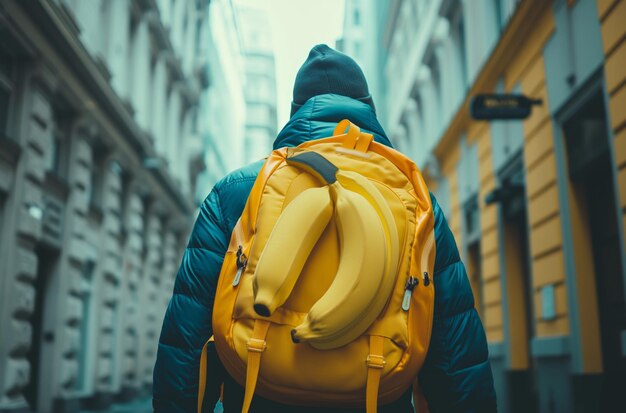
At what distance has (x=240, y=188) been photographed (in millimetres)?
1915

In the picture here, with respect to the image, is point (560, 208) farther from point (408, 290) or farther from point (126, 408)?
point (126, 408)

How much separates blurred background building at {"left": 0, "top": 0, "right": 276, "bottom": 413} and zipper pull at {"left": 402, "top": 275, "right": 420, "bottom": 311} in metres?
7.76

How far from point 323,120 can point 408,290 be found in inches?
23.6

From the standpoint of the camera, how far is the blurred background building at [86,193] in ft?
29.2

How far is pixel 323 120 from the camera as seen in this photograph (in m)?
2.01

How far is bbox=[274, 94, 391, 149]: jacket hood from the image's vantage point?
6.50 ft

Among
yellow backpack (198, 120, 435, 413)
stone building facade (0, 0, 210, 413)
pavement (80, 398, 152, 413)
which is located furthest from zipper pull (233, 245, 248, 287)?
pavement (80, 398, 152, 413)

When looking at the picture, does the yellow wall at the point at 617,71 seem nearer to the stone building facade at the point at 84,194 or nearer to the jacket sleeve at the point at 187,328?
the jacket sleeve at the point at 187,328

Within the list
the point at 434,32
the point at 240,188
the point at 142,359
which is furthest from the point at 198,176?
the point at 240,188

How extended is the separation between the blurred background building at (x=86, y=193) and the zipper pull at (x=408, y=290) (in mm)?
7758

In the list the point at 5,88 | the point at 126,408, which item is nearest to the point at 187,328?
the point at 5,88

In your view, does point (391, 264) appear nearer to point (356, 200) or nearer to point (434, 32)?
point (356, 200)

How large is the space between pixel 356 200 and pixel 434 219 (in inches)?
12.2

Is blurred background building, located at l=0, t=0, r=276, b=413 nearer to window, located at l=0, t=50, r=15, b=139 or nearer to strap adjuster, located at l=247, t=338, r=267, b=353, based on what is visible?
window, located at l=0, t=50, r=15, b=139
